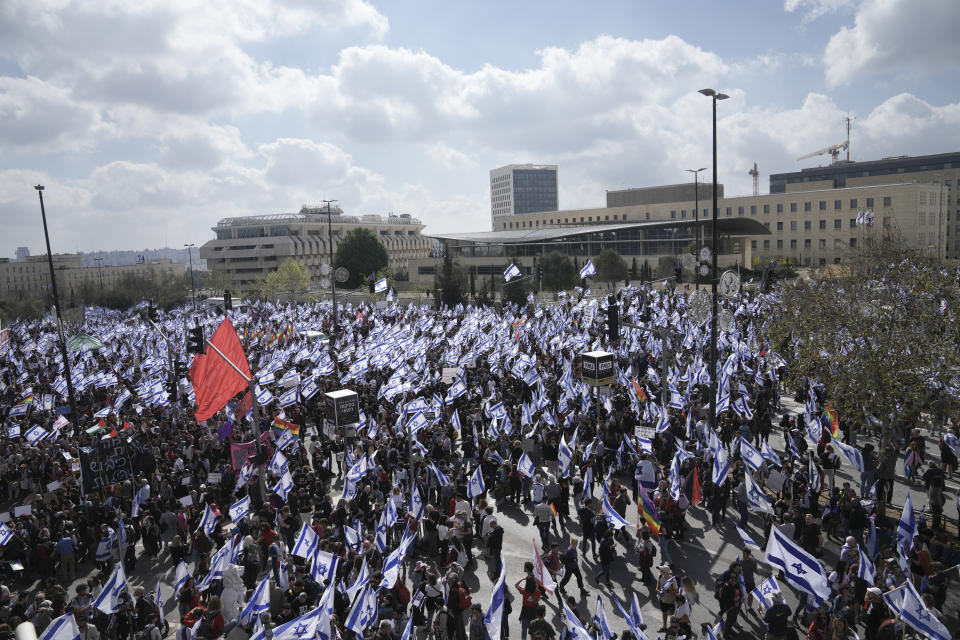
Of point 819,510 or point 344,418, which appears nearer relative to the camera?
point 819,510

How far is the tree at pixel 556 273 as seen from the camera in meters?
66.9

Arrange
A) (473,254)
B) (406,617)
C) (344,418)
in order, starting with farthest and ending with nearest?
(473,254)
(344,418)
(406,617)

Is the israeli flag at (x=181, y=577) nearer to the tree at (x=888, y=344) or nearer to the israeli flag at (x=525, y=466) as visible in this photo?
the israeli flag at (x=525, y=466)

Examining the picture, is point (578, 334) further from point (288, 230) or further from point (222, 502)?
point (288, 230)

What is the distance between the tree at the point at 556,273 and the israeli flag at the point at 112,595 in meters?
57.6

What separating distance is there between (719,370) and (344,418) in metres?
14.1

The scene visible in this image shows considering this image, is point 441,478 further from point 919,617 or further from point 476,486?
point 919,617

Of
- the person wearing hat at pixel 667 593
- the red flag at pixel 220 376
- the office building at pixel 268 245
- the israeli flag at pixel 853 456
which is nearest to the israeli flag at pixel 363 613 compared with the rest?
the person wearing hat at pixel 667 593

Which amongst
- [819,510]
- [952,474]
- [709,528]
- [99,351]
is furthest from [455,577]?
[99,351]

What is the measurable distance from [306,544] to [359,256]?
88.2 metres

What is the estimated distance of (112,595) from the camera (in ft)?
36.4

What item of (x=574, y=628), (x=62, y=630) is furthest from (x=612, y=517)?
(x=62, y=630)

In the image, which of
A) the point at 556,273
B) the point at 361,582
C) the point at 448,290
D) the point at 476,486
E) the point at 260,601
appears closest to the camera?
the point at 260,601

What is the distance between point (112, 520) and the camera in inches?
612
